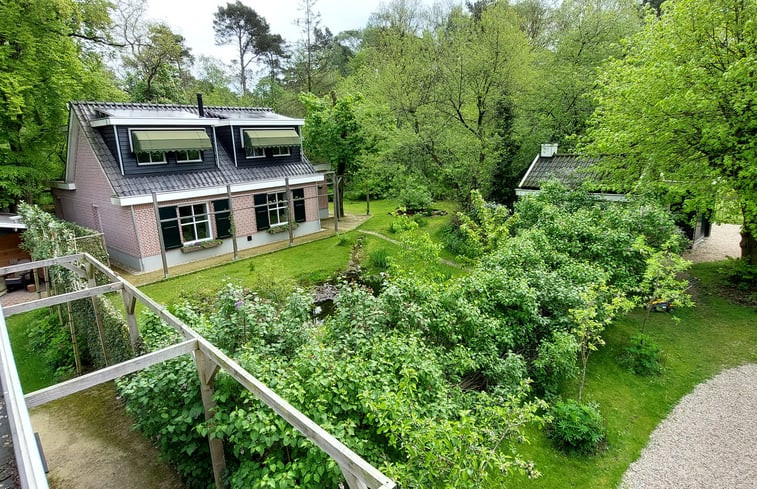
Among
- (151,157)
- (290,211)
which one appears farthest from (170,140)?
(290,211)

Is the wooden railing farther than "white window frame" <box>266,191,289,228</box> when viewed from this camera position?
No

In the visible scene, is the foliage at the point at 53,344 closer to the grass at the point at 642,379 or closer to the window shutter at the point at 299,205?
the grass at the point at 642,379

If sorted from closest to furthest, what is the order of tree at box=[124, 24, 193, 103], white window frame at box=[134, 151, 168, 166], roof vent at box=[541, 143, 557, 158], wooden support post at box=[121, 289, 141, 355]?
wooden support post at box=[121, 289, 141, 355] < white window frame at box=[134, 151, 168, 166] < roof vent at box=[541, 143, 557, 158] < tree at box=[124, 24, 193, 103]

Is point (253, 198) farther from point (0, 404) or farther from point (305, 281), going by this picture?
point (0, 404)

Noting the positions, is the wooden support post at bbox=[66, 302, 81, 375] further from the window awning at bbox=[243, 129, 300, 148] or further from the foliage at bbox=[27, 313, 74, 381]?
the window awning at bbox=[243, 129, 300, 148]

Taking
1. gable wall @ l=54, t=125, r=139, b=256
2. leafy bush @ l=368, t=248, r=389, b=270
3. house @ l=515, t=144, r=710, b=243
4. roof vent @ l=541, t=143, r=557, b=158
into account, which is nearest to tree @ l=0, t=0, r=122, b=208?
gable wall @ l=54, t=125, r=139, b=256

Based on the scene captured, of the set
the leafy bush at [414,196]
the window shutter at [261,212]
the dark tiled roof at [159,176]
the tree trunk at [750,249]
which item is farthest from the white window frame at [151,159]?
the tree trunk at [750,249]

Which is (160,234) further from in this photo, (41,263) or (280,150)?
(280,150)
